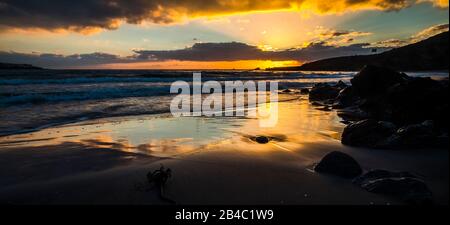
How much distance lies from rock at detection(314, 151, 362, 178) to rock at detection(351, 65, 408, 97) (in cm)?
720

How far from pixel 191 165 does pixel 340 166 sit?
2193 millimetres

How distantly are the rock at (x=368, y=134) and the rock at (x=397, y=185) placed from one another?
197 centimetres

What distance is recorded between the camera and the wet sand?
355 cm

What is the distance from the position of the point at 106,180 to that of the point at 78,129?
14.8 ft

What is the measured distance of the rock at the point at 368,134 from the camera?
575 cm

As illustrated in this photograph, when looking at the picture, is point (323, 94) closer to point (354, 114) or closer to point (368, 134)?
point (354, 114)

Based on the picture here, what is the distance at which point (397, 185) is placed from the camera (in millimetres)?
3480

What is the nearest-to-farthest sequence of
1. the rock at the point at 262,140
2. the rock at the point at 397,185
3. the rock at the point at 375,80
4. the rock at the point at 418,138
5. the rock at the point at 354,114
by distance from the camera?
1. the rock at the point at 397,185
2. the rock at the point at 418,138
3. the rock at the point at 262,140
4. the rock at the point at 354,114
5. the rock at the point at 375,80

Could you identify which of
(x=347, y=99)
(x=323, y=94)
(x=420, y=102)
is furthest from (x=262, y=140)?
(x=323, y=94)

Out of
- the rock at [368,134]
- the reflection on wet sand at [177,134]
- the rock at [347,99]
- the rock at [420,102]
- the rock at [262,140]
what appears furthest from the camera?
the rock at [347,99]

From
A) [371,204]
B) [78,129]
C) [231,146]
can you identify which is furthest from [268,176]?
[78,129]

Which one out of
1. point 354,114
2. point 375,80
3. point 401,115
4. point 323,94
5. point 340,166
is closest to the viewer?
point 340,166

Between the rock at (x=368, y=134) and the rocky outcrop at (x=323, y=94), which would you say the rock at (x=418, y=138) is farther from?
the rocky outcrop at (x=323, y=94)

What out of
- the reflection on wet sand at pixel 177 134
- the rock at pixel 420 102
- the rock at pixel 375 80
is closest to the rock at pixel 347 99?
the rock at pixel 375 80
